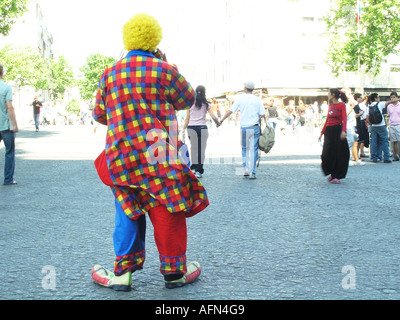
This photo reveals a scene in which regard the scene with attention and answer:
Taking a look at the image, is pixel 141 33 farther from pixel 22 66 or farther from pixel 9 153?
pixel 22 66

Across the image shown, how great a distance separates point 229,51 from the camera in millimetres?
63469

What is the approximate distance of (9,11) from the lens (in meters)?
31.0

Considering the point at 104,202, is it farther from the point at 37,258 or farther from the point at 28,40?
the point at 28,40

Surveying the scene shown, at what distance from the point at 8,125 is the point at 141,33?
668 centimetres

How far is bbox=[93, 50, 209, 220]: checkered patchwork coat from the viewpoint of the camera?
3.74 m

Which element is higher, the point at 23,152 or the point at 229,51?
the point at 229,51

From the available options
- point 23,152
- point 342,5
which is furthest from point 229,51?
point 23,152

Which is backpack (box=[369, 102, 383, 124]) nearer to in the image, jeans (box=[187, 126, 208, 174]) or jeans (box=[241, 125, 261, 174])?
jeans (box=[241, 125, 261, 174])

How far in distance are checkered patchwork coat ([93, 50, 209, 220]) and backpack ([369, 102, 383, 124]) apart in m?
12.1

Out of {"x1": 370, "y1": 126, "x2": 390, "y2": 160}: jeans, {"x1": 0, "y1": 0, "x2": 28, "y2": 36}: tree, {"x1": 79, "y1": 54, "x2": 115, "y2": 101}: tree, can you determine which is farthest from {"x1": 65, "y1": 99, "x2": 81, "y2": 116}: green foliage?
{"x1": 370, "y1": 126, "x2": 390, "y2": 160}: jeans

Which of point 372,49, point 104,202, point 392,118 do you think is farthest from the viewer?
point 372,49

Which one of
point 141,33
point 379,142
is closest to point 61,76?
point 379,142
